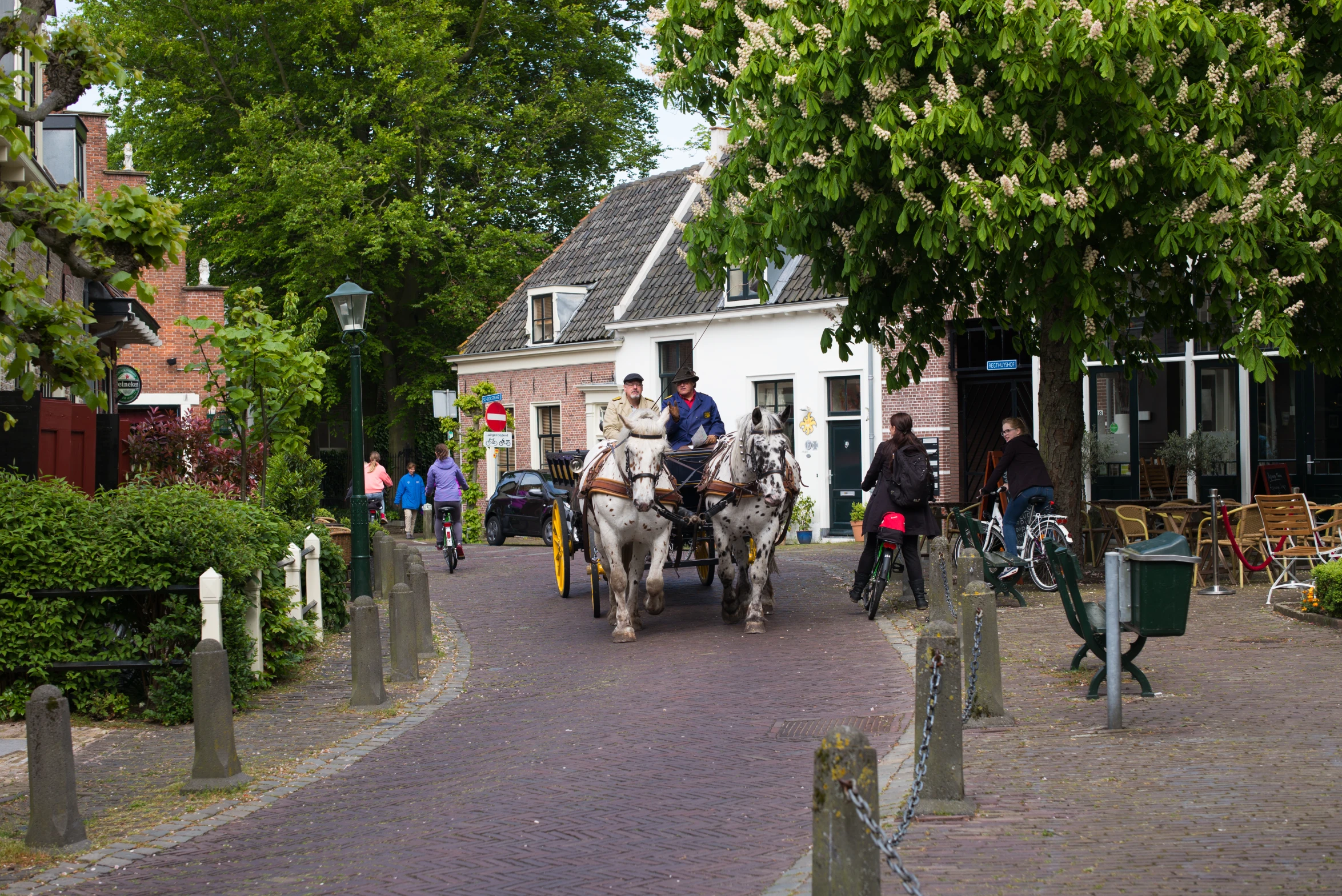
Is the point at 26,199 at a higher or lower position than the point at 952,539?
higher

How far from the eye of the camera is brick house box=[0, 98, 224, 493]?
11.1 meters

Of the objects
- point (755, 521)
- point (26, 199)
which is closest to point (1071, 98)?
point (755, 521)

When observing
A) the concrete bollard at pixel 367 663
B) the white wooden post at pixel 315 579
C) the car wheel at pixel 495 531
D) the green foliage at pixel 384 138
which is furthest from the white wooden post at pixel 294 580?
the green foliage at pixel 384 138

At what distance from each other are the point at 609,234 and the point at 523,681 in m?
24.5

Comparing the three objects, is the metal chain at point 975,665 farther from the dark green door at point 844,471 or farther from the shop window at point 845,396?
A: the shop window at point 845,396

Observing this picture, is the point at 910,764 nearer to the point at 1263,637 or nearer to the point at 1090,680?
the point at 1090,680

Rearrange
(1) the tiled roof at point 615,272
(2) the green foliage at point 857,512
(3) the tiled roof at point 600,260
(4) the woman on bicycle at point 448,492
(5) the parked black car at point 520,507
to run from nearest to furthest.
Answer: (4) the woman on bicycle at point 448,492 < (2) the green foliage at point 857,512 < (5) the parked black car at point 520,507 < (1) the tiled roof at point 615,272 < (3) the tiled roof at point 600,260

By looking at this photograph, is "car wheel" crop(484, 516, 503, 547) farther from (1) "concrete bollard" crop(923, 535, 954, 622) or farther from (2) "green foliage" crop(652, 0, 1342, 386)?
(1) "concrete bollard" crop(923, 535, 954, 622)

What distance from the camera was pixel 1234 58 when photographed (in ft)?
40.4

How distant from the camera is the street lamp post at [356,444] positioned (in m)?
13.9

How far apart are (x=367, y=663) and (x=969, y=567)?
4.41m

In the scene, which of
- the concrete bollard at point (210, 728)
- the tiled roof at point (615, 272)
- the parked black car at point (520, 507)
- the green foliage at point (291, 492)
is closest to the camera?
the concrete bollard at point (210, 728)

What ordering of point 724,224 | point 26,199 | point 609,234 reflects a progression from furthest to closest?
point 609,234, point 724,224, point 26,199

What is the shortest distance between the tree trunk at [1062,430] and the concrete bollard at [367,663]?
8.51 meters
